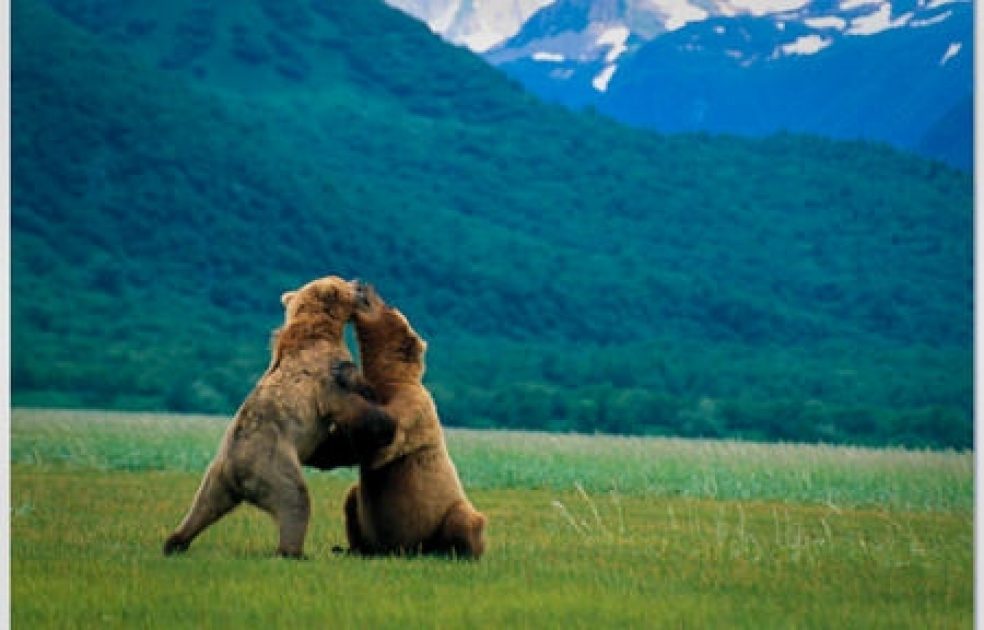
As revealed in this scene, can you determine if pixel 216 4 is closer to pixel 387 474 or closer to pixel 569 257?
pixel 569 257

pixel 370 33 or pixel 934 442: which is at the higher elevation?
pixel 370 33

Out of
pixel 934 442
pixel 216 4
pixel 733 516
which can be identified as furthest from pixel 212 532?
pixel 216 4

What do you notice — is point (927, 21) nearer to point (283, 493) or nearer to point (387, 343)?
point (387, 343)

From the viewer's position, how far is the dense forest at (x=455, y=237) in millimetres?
43156

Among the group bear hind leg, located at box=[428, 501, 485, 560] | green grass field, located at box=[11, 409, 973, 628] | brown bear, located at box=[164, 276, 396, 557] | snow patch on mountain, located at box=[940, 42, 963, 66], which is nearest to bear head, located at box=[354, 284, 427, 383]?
brown bear, located at box=[164, 276, 396, 557]

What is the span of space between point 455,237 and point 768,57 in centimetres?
2523

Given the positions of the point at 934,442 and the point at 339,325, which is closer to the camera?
the point at 339,325

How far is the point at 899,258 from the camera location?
5253cm

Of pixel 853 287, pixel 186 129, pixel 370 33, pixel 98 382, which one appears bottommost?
pixel 98 382

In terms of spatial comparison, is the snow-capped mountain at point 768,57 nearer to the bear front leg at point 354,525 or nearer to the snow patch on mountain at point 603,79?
the snow patch on mountain at point 603,79

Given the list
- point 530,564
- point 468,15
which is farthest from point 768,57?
point 530,564

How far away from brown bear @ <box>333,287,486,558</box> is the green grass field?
13 centimetres

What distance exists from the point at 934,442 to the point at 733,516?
98.7 feet

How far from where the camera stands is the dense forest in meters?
43.2
